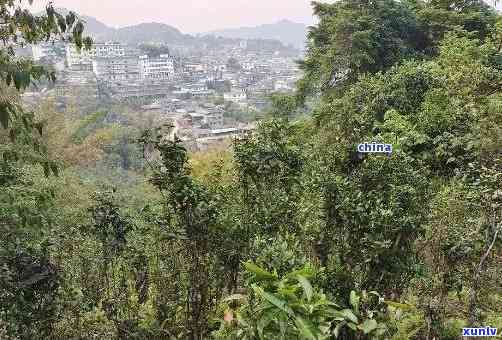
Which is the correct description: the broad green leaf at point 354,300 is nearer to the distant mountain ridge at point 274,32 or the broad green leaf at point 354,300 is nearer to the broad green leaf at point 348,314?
the broad green leaf at point 348,314

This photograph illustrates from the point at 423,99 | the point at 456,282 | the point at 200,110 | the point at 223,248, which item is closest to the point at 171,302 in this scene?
the point at 223,248

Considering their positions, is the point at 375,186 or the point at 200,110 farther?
the point at 200,110

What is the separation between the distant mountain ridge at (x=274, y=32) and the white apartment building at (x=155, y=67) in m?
88.8

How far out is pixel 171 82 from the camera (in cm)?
6206

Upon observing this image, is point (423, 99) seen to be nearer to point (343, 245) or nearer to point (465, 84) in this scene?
point (465, 84)

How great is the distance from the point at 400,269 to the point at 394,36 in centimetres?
913

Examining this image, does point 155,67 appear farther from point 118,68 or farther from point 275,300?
point 275,300

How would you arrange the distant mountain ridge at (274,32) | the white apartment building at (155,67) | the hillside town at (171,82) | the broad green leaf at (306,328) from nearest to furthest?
the broad green leaf at (306,328) < the hillside town at (171,82) < the white apartment building at (155,67) < the distant mountain ridge at (274,32)

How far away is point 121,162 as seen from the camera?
908 inches

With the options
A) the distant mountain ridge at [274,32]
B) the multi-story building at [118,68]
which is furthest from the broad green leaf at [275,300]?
the distant mountain ridge at [274,32]

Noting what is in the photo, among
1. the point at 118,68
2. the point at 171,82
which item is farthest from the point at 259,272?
the point at 118,68

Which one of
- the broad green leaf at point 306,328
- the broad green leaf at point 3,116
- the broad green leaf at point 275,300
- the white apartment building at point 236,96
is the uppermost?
the broad green leaf at point 3,116

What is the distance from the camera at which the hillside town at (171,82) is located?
3941 centimetres

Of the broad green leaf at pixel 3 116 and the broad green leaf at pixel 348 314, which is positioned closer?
the broad green leaf at pixel 3 116
